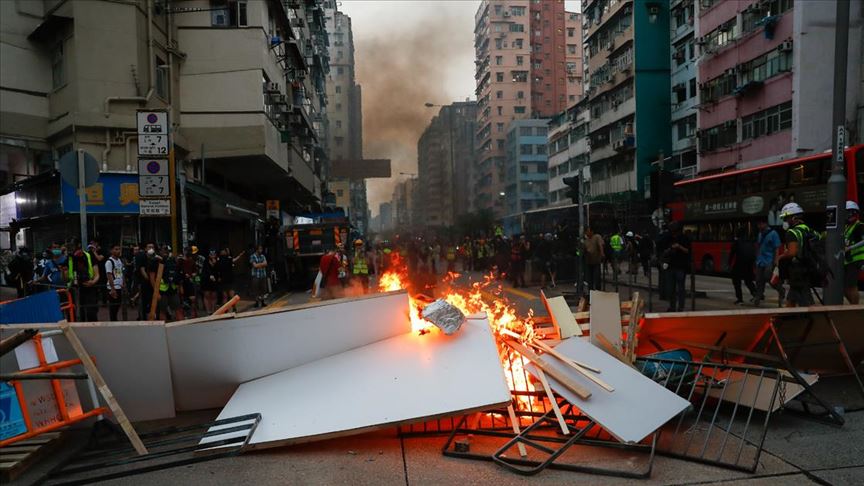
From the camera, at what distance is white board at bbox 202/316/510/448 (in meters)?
4.50

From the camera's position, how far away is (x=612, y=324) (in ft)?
19.9

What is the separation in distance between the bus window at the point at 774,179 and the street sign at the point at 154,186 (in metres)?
16.4

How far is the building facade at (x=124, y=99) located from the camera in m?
17.5

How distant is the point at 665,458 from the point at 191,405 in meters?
4.16

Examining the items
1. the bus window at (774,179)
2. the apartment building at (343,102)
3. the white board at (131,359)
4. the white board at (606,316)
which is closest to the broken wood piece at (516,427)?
the white board at (606,316)

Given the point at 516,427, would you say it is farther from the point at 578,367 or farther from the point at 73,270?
the point at 73,270

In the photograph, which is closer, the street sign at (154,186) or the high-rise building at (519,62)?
the street sign at (154,186)

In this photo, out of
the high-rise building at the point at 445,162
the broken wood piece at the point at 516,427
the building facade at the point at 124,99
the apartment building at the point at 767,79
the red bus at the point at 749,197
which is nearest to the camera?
the broken wood piece at the point at 516,427

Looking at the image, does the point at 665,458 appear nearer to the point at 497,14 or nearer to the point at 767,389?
the point at 767,389

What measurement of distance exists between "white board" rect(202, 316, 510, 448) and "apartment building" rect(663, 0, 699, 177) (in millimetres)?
38644

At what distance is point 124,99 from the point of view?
57.9ft

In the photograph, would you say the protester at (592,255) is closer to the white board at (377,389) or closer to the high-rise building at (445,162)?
the white board at (377,389)

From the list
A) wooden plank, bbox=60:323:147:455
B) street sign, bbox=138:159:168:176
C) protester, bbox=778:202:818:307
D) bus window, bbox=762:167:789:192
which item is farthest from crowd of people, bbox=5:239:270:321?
bus window, bbox=762:167:789:192

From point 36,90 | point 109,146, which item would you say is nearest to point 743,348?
point 109,146
